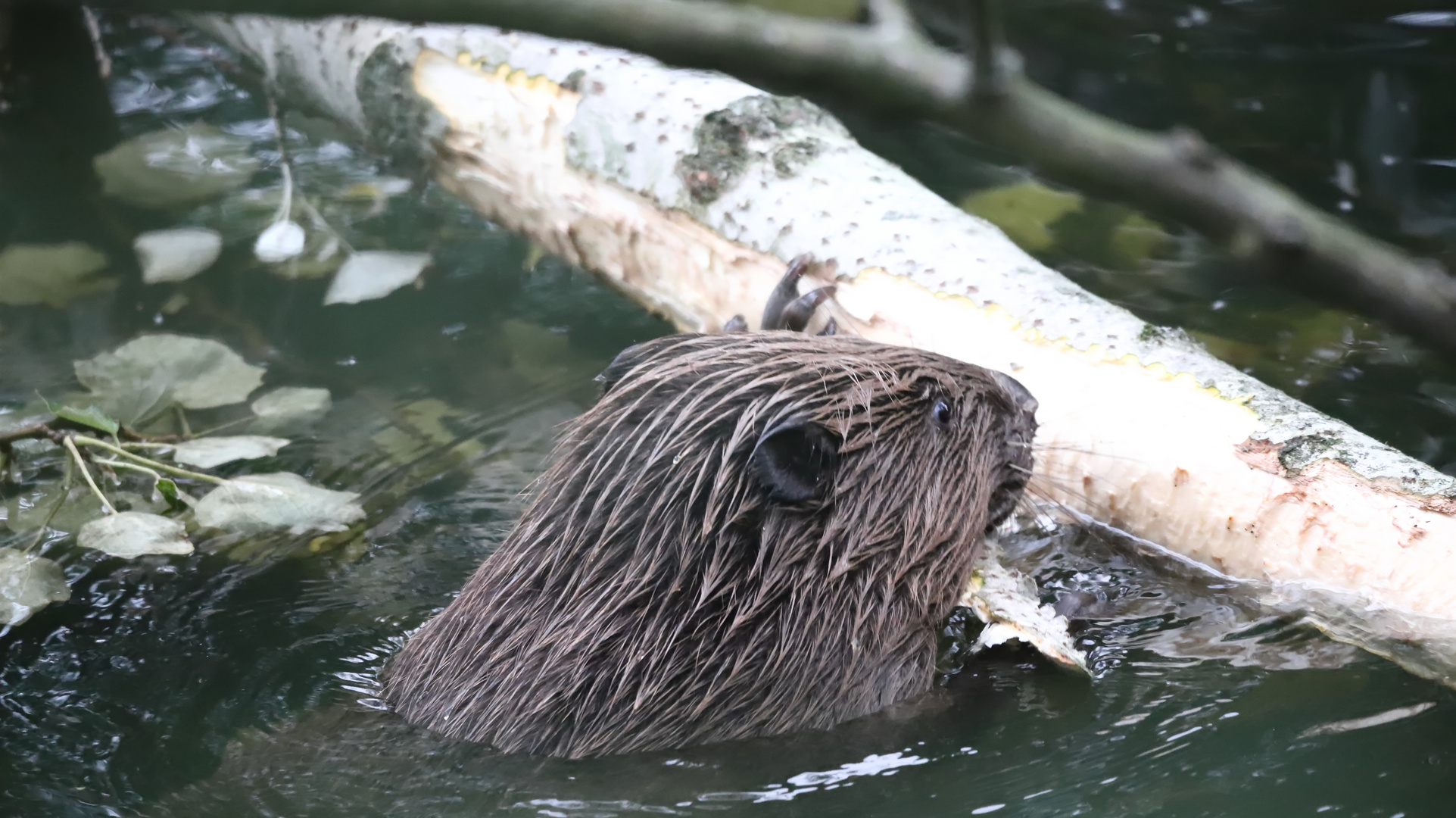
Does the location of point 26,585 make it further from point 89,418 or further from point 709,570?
point 709,570

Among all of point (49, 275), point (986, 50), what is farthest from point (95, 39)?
point (986, 50)

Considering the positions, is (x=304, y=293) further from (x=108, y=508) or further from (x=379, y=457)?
(x=108, y=508)

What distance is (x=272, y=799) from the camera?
8.26 ft

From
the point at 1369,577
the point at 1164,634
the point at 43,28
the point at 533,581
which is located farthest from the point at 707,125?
the point at 43,28

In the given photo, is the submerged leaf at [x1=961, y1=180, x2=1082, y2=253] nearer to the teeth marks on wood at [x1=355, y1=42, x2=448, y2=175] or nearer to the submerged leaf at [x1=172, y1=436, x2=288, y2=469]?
the teeth marks on wood at [x1=355, y1=42, x2=448, y2=175]

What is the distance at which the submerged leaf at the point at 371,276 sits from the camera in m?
4.27

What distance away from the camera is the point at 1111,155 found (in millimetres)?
1256

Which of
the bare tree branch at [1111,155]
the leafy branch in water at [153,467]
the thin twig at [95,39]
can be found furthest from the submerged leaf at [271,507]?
the thin twig at [95,39]

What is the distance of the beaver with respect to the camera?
2617 mm

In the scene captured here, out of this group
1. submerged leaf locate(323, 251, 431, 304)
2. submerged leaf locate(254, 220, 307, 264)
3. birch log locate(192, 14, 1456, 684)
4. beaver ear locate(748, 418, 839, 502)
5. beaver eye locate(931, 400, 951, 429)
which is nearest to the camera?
birch log locate(192, 14, 1456, 684)

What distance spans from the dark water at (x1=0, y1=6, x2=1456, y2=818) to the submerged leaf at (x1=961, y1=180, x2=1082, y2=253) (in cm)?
10

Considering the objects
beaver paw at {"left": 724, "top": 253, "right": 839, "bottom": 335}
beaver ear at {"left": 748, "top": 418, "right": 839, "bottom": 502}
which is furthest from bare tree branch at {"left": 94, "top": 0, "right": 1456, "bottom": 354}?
beaver paw at {"left": 724, "top": 253, "right": 839, "bottom": 335}

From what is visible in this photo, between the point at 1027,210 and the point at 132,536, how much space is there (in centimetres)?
346

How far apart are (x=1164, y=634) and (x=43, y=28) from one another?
511 cm
